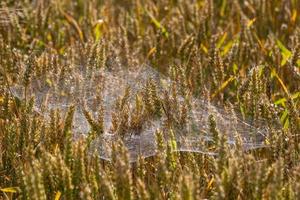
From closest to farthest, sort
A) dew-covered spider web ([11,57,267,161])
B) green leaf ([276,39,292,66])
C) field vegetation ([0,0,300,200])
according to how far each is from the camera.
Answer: field vegetation ([0,0,300,200]) → dew-covered spider web ([11,57,267,161]) → green leaf ([276,39,292,66])

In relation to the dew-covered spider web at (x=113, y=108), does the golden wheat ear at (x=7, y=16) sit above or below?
above

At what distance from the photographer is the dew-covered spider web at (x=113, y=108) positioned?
187 cm

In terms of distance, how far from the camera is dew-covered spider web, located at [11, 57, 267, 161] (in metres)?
1.87

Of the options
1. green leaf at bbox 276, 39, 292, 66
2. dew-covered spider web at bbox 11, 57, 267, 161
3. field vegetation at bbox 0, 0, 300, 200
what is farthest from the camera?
green leaf at bbox 276, 39, 292, 66

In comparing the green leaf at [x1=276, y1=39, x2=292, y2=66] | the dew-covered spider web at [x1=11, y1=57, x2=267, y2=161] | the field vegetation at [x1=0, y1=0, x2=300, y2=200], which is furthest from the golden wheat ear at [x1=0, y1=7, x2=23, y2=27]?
the green leaf at [x1=276, y1=39, x2=292, y2=66]

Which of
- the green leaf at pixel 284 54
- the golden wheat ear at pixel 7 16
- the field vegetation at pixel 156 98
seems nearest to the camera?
the field vegetation at pixel 156 98

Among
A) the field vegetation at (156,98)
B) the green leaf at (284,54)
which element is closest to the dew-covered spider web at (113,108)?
the field vegetation at (156,98)

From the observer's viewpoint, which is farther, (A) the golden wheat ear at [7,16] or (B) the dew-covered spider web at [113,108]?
(A) the golden wheat ear at [7,16]

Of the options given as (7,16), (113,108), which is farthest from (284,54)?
(7,16)

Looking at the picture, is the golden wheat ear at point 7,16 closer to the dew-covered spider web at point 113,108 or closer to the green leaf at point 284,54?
the dew-covered spider web at point 113,108

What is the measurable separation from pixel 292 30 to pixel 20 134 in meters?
1.52

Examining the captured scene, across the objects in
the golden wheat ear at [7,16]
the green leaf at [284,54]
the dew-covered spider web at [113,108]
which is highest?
the golden wheat ear at [7,16]

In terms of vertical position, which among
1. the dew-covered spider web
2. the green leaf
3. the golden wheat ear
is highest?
the golden wheat ear

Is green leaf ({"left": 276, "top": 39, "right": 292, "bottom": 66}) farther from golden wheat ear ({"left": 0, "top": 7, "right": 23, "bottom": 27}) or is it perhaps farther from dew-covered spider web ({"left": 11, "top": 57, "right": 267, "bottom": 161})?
golden wheat ear ({"left": 0, "top": 7, "right": 23, "bottom": 27})
